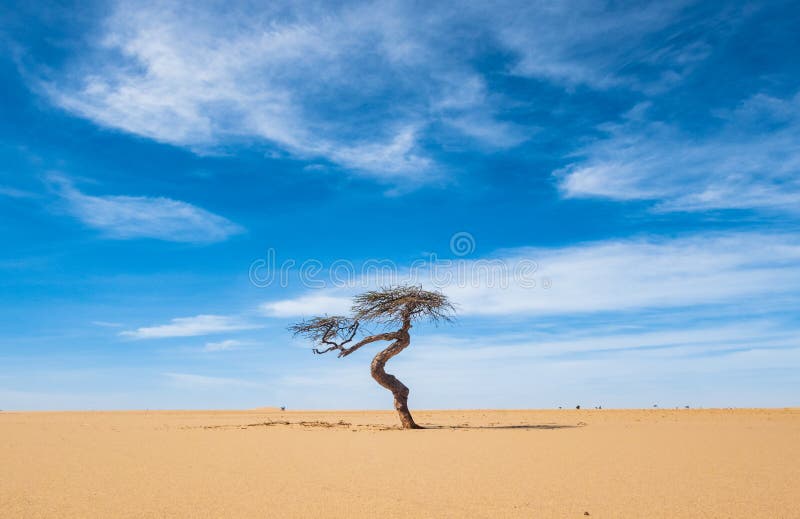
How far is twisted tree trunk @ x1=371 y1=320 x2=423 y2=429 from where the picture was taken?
2356cm

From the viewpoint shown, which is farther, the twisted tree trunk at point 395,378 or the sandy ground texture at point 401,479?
the twisted tree trunk at point 395,378

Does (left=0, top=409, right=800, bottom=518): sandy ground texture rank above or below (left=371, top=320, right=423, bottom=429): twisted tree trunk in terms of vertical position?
below

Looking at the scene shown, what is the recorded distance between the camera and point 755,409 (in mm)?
38844

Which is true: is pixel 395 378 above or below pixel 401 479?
above

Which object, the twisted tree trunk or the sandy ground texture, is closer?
the sandy ground texture

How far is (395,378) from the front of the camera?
78.6 feet

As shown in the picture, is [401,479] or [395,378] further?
[395,378]

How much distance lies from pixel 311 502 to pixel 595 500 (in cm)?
372

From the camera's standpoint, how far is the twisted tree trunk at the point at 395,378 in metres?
23.6

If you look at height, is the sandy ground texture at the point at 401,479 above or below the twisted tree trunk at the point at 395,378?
below

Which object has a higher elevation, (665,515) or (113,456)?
(113,456)

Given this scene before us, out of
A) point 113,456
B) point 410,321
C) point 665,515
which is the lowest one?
point 665,515

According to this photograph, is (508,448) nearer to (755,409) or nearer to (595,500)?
(595,500)

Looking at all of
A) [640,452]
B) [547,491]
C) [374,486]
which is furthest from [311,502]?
[640,452]
